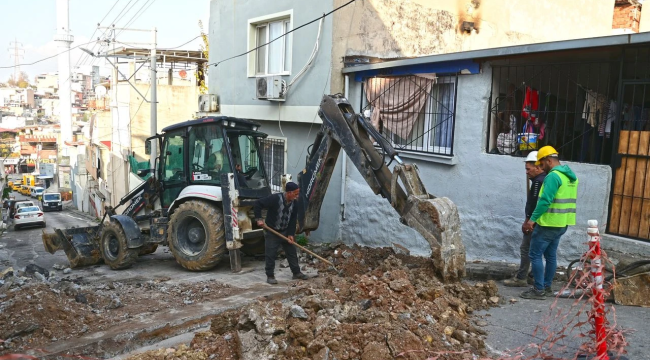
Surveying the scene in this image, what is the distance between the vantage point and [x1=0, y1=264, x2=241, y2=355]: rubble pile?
5.53 meters

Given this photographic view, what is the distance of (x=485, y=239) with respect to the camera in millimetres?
8523

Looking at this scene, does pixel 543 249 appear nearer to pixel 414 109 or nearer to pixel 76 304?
pixel 414 109

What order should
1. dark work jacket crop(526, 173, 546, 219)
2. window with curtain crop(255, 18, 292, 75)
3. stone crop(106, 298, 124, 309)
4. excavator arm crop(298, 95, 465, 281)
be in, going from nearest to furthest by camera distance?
excavator arm crop(298, 95, 465, 281)
dark work jacket crop(526, 173, 546, 219)
stone crop(106, 298, 124, 309)
window with curtain crop(255, 18, 292, 75)

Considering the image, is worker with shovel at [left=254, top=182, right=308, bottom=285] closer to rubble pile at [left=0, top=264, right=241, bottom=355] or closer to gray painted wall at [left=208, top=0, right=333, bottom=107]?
rubble pile at [left=0, top=264, right=241, bottom=355]

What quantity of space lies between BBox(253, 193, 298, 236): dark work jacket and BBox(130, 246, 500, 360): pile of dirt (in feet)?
6.07

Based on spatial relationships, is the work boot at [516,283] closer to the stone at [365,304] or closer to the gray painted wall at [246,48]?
the stone at [365,304]

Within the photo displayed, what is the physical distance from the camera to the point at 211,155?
9.05 meters

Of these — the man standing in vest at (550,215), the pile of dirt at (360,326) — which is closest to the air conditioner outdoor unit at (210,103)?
the pile of dirt at (360,326)

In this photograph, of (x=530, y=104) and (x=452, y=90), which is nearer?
(x=530, y=104)

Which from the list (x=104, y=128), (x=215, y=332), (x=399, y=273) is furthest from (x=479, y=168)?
(x=104, y=128)

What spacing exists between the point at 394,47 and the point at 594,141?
5.29m

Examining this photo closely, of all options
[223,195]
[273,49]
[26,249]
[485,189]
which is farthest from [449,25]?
[26,249]

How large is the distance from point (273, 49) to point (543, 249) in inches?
358

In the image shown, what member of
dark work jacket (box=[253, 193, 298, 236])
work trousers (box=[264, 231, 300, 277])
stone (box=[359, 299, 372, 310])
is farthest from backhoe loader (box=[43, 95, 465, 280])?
stone (box=[359, 299, 372, 310])
